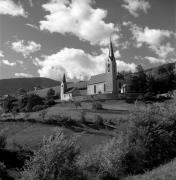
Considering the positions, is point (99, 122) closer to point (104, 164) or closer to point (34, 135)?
point (34, 135)

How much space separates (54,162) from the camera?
16453 millimetres

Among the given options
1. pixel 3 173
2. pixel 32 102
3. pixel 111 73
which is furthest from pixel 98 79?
pixel 3 173

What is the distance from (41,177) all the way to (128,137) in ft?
39.5

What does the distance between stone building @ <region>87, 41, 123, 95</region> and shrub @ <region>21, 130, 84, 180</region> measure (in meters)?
66.6

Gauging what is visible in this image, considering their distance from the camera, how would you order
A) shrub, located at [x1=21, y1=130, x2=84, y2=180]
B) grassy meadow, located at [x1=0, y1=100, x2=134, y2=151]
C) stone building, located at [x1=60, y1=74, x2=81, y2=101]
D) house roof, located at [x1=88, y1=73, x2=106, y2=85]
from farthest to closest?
1. stone building, located at [x1=60, y1=74, x2=81, y2=101]
2. house roof, located at [x1=88, y1=73, x2=106, y2=85]
3. grassy meadow, located at [x1=0, y1=100, x2=134, y2=151]
4. shrub, located at [x1=21, y1=130, x2=84, y2=180]

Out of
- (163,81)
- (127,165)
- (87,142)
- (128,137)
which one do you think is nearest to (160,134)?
(128,137)

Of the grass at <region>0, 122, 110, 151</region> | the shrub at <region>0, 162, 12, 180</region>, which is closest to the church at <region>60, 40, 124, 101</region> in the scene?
the grass at <region>0, 122, 110, 151</region>

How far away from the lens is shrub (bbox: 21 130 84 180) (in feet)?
53.1

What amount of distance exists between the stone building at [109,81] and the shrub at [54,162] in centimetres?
6658

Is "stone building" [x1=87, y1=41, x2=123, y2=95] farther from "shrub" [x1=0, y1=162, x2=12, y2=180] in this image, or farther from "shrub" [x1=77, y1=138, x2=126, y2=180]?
"shrub" [x1=77, y1=138, x2=126, y2=180]

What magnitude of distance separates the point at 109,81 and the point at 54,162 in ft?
236

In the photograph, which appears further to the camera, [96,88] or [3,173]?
[96,88]

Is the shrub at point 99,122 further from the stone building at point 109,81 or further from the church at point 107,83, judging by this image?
the stone building at point 109,81

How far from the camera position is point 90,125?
4525 centimetres
